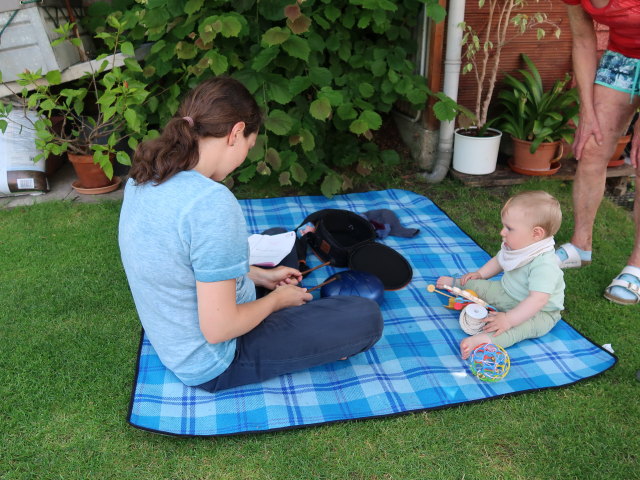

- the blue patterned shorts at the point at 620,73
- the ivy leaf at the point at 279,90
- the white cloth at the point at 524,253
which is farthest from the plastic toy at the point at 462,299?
the ivy leaf at the point at 279,90

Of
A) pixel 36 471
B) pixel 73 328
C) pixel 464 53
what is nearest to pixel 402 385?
pixel 36 471

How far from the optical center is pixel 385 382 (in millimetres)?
2064

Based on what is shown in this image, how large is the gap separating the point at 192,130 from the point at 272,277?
3.02ft

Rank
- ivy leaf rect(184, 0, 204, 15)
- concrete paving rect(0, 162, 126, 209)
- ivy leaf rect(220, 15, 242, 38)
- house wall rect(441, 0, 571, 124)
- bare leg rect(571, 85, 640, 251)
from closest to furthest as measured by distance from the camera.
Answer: bare leg rect(571, 85, 640, 251)
ivy leaf rect(220, 15, 242, 38)
ivy leaf rect(184, 0, 204, 15)
concrete paving rect(0, 162, 126, 209)
house wall rect(441, 0, 571, 124)

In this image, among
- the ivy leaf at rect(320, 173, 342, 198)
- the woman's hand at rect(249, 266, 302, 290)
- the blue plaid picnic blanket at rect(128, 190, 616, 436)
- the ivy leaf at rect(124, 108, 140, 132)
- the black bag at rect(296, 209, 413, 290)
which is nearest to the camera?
the blue plaid picnic blanket at rect(128, 190, 616, 436)

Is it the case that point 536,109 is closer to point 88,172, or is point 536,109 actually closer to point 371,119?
point 371,119

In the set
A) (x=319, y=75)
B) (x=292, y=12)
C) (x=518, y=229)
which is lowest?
(x=518, y=229)

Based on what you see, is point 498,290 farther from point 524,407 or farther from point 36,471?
point 36,471

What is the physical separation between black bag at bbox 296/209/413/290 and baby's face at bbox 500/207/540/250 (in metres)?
0.65

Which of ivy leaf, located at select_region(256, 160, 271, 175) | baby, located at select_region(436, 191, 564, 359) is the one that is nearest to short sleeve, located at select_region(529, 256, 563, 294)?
baby, located at select_region(436, 191, 564, 359)

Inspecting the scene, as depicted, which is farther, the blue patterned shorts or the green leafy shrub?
the green leafy shrub

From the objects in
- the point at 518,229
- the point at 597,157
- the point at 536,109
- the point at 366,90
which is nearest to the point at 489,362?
the point at 518,229

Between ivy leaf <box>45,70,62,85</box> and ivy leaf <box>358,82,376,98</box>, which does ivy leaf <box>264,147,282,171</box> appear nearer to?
ivy leaf <box>358,82,376,98</box>

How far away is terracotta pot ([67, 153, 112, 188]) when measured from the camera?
381 centimetres
